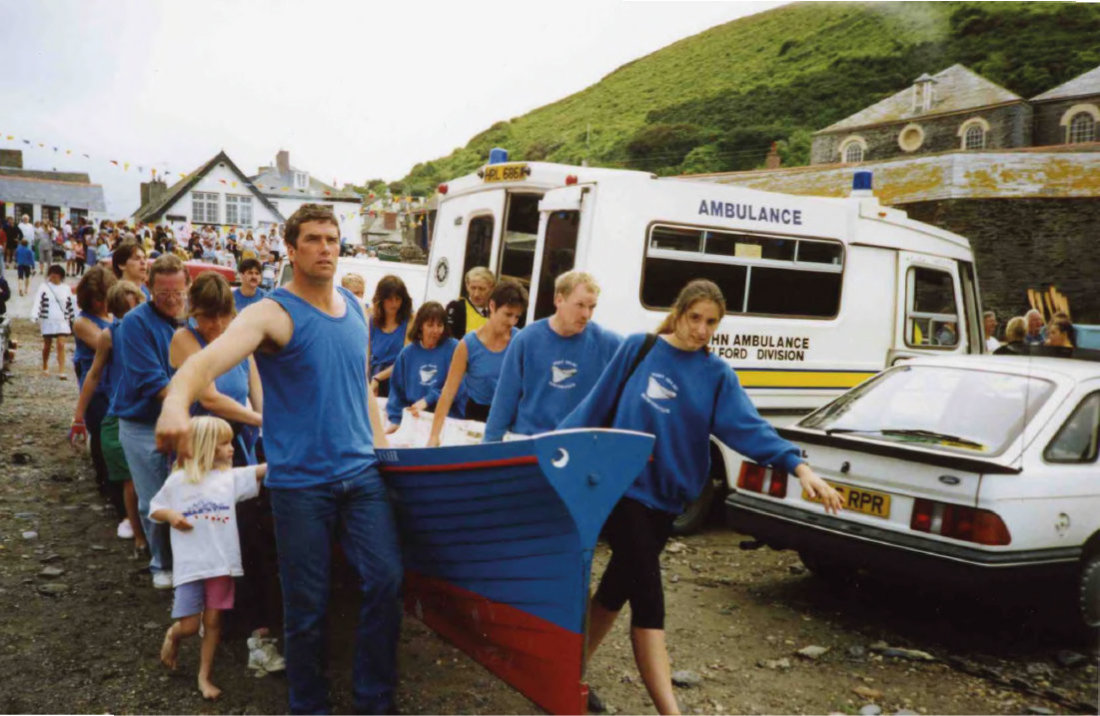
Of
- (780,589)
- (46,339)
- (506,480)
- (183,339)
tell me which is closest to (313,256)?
(506,480)

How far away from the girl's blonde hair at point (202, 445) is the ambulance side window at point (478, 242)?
4689mm

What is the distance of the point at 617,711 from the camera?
3.89 m

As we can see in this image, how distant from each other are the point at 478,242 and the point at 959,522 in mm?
5397

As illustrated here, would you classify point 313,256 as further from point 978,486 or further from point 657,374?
point 978,486

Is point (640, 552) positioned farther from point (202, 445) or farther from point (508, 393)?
point (202, 445)

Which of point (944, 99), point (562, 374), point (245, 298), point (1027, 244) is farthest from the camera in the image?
point (944, 99)

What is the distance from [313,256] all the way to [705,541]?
4799mm

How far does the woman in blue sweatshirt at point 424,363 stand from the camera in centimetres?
564

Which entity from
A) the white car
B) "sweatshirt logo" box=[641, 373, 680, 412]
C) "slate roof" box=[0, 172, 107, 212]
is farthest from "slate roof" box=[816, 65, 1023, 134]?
"sweatshirt logo" box=[641, 373, 680, 412]

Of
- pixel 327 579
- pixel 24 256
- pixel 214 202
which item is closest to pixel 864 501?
pixel 327 579

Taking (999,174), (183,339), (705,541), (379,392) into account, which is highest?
(999,174)

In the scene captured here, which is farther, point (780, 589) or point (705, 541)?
point (705, 541)

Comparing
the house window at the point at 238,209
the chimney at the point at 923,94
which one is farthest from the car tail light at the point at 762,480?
the house window at the point at 238,209

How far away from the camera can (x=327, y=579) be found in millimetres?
3180
